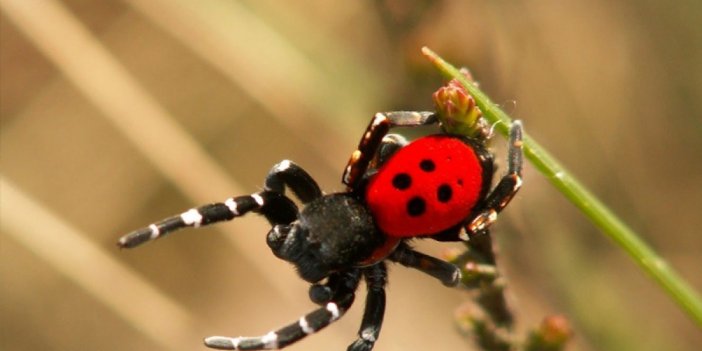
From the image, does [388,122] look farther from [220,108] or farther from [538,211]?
[220,108]

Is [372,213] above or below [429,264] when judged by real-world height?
above

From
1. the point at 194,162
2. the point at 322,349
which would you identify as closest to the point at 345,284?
the point at 194,162

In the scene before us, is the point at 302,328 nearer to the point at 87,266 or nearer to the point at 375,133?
the point at 375,133

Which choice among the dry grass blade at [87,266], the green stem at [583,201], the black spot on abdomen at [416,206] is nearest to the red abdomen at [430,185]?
the black spot on abdomen at [416,206]

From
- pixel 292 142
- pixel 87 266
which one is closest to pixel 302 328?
pixel 87 266

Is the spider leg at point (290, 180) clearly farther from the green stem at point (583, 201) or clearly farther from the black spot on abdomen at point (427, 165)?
the green stem at point (583, 201)

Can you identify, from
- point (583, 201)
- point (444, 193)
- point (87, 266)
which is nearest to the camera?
point (583, 201)
